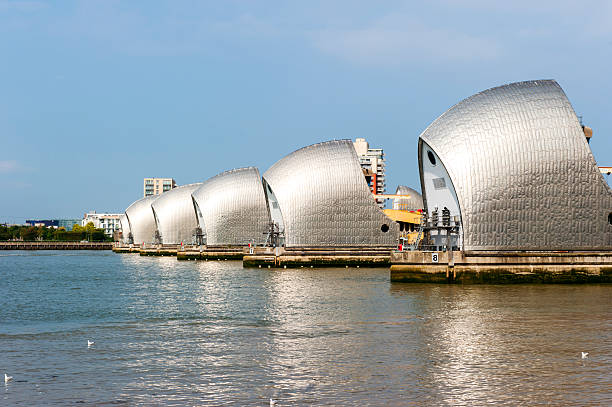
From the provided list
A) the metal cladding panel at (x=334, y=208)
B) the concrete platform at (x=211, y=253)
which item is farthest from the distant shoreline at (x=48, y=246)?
the metal cladding panel at (x=334, y=208)

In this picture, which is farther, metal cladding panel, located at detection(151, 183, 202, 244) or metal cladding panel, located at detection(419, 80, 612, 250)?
metal cladding panel, located at detection(151, 183, 202, 244)

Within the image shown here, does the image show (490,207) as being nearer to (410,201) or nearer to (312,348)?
(312,348)

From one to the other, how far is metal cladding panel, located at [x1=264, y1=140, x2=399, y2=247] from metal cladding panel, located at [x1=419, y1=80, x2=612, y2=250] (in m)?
18.4

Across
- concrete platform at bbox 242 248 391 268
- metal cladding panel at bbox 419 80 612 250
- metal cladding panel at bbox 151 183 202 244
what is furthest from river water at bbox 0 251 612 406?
metal cladding panel at bbox 151 183 202 244

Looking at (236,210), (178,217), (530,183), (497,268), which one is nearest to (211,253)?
(236,210)

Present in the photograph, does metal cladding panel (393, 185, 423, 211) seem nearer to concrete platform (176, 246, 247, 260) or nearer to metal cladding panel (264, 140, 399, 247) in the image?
concrete platform (176, 246, 247, 260)

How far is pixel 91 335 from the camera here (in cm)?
2316

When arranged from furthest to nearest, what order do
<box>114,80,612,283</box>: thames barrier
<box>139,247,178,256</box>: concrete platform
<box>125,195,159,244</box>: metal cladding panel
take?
<box>125,195,159,244</box>: metal cladding panel, <box>139,247,178,256</box>: concrete platform, <box>114,80,612,283</box>: thames barrier

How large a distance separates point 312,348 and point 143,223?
11687cm

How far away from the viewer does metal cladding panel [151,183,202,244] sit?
355 feet

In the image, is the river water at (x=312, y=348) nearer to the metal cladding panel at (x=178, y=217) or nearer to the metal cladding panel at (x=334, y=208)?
the metal cladding panel at (x=334, y=208)

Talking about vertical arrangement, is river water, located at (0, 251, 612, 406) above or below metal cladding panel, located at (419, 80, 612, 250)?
below

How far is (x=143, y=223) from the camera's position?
133 meters

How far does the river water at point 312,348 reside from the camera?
14.9m
